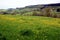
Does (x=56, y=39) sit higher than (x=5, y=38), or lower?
lower

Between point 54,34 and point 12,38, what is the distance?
4928 millimetres

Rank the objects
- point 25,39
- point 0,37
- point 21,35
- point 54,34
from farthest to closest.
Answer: point 54,34 → point 21,35 → point 25,39 → point 0,37

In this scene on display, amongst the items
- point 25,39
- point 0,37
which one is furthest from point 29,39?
point 0,37

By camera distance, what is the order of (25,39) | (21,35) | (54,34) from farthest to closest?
(54,34), (21,35), (25,39)

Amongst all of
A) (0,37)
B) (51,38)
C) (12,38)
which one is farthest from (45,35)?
(0,37)

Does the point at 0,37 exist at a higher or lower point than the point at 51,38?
higher

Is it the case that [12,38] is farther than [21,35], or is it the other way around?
[21,35]

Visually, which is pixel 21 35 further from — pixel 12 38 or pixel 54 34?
pixel 54 34

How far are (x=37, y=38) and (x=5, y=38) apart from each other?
2.92 meters

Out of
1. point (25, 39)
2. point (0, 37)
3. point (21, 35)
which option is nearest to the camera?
point (0, 37)

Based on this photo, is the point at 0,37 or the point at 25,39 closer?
the point at 0,37

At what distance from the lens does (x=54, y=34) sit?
18922 mm

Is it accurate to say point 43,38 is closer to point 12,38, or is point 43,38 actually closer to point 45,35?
point 45,35

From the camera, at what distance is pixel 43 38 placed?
55.0 feet
